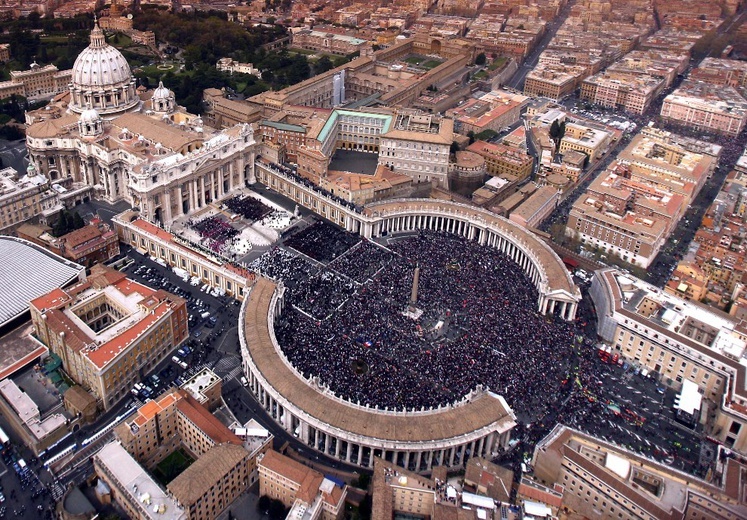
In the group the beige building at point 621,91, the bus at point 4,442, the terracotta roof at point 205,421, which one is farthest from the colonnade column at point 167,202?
the beige building at point 621,91

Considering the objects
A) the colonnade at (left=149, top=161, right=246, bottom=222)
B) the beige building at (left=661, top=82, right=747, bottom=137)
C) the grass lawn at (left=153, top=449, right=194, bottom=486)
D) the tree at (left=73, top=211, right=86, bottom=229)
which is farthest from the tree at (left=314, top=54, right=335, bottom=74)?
the grass lawn at (left=153, top=449, right=194, bottom=486)

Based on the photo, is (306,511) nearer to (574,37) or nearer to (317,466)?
(317,466)

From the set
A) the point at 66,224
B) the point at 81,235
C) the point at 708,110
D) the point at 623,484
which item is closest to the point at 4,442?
the point at 81,235

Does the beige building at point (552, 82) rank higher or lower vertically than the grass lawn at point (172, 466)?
higher

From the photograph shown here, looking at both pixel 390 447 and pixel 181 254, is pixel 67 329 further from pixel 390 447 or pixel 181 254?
pixel 390 447

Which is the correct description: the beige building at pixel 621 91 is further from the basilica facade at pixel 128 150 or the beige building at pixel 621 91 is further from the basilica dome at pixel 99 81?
the basilica dome at pixel 99 81

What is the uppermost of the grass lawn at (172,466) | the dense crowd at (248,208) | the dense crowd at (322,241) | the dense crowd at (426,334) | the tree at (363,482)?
the dense crowd at (248,208)

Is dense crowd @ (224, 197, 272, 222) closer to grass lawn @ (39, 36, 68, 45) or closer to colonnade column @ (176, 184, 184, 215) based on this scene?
colonnade column @ (176, 184, 184, 215)
